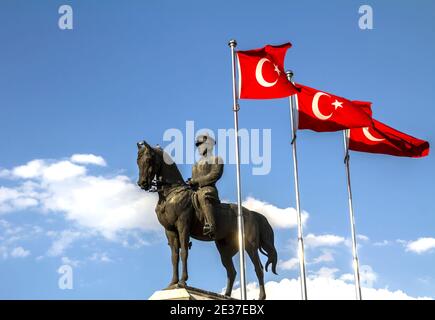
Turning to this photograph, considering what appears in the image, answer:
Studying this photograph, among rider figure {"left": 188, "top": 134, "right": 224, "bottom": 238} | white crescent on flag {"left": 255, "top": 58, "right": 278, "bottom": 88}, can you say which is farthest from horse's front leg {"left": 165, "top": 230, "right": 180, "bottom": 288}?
white crescent on flag {"left": 255, "top": 58, "right": 278, "bottom": 88}

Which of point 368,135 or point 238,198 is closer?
point 238,198

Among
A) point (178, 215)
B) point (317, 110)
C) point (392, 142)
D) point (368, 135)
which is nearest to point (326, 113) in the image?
point (317, 110)

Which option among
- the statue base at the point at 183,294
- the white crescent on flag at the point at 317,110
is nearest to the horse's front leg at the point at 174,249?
the statue base at the point at 183,294

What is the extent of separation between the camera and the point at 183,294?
2423cm

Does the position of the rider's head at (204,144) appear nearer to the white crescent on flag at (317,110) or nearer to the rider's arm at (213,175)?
the rider's arm at (213,175)

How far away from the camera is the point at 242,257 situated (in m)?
25.2

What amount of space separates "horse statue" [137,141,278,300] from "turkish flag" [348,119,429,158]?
619 cm

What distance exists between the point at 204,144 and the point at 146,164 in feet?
8.11

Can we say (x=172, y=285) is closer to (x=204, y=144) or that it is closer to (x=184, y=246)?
(x=184, y=246)

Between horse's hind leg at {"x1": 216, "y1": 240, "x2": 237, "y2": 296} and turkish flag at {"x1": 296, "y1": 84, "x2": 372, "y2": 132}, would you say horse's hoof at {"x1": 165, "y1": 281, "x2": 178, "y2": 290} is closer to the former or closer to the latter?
horse's hind leg at {"x1": 216, "y1": 240, "x2": 237, "y2": 296}

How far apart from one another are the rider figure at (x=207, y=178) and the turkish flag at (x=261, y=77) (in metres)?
2.25

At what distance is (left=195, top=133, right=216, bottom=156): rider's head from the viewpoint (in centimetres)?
2753

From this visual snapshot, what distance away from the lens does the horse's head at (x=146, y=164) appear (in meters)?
26.2
